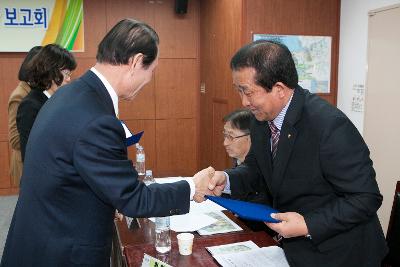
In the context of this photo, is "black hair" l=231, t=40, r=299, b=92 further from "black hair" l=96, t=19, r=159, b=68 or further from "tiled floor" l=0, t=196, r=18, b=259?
"tiled floor" l=0, t=196, r=18, b=259

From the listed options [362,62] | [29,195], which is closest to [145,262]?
[29,195]

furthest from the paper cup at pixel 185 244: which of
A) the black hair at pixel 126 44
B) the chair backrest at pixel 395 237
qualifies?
the chair backrest at pixel 395 237

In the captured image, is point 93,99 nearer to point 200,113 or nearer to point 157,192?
point 157,192

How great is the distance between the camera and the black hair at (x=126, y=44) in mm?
1308

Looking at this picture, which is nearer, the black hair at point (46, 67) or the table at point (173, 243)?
the table at point (173, 243)

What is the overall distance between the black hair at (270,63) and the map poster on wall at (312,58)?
7.46 ft

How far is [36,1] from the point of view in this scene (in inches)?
187

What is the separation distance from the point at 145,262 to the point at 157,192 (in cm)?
32

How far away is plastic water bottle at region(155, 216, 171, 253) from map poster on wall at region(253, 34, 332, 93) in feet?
7.64

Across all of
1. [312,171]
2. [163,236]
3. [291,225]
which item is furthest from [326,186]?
[163,236]

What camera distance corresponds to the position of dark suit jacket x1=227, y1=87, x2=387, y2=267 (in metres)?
1.26

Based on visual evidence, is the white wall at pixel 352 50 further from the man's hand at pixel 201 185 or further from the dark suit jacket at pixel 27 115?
the dark suit jacket at pixel 27 115

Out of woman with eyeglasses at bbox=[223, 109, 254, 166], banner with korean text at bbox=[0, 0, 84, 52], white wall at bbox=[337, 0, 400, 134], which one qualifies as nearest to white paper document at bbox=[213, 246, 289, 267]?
woman with eyeglasses at bbox=[223, 109, 254, 166]

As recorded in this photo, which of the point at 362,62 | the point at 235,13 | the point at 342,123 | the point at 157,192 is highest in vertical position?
the point at 235,13
